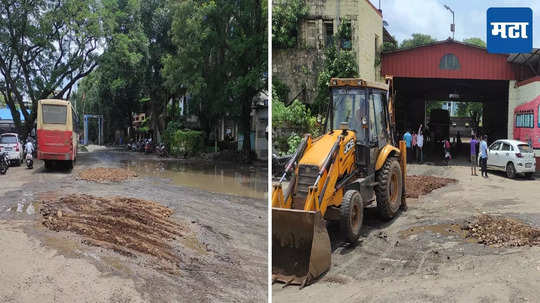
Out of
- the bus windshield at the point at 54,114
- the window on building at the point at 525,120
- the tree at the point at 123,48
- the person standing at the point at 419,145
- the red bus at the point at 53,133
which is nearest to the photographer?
the window on building at the point at 525,120

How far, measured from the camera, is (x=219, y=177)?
1335cm

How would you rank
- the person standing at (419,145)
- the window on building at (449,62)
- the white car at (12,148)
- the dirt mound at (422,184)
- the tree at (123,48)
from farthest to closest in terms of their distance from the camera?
the tree at (123,48)
the white car at (12,148)
the window on building at (449,62)
the person standing at (419,145)
the dirt mound at (422,184)

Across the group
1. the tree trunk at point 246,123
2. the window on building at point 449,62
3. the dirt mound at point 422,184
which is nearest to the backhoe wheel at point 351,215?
the dirt mound at point 422,184

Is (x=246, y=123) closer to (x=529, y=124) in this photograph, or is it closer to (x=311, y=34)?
(x=529, y=124)

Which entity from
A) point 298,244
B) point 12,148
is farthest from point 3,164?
point 298,244

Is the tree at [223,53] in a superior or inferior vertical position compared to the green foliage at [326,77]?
superior

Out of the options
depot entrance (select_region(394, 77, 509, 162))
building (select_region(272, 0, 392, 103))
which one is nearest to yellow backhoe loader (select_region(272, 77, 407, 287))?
building (select_region(272, 0, 392, 103))

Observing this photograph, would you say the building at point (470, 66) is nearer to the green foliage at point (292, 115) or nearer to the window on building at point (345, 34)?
the window on building at point (345, 34)

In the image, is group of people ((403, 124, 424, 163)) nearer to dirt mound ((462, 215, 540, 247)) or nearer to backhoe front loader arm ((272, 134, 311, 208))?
dirt mound ((462, 215, 540, 247))

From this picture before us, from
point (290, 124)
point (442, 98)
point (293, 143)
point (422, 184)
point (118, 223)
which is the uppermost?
Result: point (442, 98)

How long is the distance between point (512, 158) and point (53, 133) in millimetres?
11732

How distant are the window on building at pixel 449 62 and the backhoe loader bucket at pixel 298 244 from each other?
10.2m

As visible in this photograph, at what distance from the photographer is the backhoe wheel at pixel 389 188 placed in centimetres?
599

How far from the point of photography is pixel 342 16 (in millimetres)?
6289
